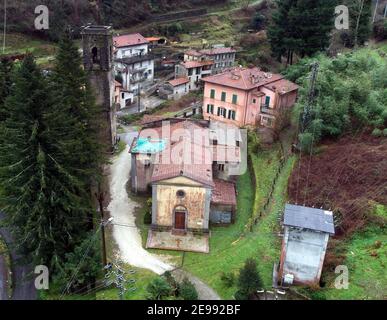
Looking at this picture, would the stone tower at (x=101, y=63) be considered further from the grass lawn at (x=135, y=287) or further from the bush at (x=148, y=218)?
the grass lawn at (x=135, y=287)

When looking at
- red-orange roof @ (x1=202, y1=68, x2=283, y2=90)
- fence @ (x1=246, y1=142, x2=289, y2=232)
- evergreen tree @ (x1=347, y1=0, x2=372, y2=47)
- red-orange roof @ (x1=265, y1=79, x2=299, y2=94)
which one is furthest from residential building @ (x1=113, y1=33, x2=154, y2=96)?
evergreen tree @ (x1=347, y1=0, x2=372, y2=47)

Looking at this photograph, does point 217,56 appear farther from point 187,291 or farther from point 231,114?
point 187,291

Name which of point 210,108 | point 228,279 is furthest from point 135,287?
point 210,108

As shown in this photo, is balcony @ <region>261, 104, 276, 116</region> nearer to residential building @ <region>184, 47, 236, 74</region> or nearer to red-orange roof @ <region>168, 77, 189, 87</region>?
red-orange roof @ <region>168, 77, 189, 87</region>

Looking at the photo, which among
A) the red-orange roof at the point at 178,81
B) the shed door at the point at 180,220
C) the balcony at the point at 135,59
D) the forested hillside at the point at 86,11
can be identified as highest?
the forested hillside at the point at 86,11

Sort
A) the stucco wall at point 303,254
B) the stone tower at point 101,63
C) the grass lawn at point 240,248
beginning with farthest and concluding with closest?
the stone tower at point 101,63 → the grass lawn at point 240,248 → the stucco wall at point 303,254

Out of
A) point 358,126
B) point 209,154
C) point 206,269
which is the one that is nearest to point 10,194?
point 206,269

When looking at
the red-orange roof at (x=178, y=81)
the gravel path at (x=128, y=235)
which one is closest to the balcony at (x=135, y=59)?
the red-orange roof at (x=178, y=81)
